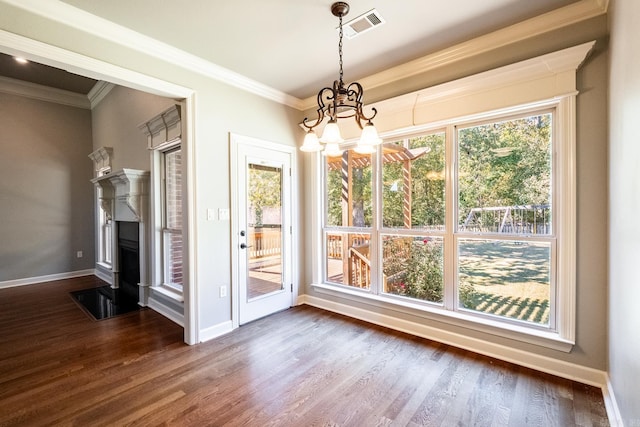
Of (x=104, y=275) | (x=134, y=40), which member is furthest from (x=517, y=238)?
(x=104, y=275)

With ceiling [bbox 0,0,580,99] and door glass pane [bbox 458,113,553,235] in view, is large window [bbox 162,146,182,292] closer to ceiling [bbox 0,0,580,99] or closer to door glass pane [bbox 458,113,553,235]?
ceiling [bbox 0,0,580,99]

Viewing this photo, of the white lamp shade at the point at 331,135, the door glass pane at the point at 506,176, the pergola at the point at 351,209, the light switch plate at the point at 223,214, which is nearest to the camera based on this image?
the white lamp shade at the point at 331,135

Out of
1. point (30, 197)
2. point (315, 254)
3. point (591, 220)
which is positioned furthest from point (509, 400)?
point (30, 197)

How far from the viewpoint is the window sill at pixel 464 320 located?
229 centimetres

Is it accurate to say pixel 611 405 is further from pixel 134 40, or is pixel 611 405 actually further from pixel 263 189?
pixel 134 40

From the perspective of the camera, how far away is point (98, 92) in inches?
212

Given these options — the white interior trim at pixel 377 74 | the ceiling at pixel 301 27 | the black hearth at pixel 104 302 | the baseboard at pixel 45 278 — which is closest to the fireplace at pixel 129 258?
the black hearth at pixel 104 302

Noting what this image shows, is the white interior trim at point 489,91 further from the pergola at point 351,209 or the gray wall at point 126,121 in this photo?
the gray wall at point 126,121

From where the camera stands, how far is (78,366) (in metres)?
2.47

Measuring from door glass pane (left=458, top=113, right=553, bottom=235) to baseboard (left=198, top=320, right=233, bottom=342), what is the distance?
2.66 metres

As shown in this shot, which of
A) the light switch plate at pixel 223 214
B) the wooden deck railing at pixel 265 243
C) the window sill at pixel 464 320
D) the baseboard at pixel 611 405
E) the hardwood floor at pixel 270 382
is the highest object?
the light switch plate at pixel 223 214

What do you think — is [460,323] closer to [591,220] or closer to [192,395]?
[591,220]

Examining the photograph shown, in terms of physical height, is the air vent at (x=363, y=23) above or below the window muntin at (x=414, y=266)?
above

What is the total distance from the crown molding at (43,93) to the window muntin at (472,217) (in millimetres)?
6220
